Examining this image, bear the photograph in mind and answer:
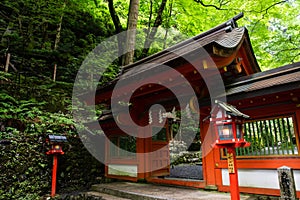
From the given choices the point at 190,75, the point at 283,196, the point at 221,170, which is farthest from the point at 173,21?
the point at 283,196

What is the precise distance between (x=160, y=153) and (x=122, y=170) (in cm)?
140

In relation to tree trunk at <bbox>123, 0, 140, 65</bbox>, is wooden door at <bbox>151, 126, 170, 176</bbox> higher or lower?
lower

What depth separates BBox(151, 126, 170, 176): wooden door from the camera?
674 cm

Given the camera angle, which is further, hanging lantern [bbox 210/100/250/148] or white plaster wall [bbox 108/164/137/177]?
white plaster wall [bbox 108/164/137/177]

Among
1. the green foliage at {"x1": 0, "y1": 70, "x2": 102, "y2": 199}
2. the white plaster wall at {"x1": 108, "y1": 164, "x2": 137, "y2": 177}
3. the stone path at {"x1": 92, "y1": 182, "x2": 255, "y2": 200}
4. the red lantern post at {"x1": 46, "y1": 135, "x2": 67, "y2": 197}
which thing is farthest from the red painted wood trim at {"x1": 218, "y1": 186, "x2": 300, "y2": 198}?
the green foliage at {"x1": 0, "y1": 70, "x2": 102, "y2": 199}

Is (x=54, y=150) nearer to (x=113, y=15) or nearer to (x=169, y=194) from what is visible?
(x=169, y=194)

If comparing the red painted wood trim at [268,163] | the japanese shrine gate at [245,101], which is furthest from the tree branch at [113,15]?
the red painted wood trim at [268,163]

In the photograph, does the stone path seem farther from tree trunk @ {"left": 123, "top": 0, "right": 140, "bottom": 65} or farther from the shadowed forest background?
tree trunk @ {"left": 123, "top": 0, "right": 140, "bottom": 65}

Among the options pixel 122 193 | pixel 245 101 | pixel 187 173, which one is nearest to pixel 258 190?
pixel 245 101

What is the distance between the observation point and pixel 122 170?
23.4 feet

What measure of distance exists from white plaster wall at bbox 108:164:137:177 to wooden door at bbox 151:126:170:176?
0.62 metres

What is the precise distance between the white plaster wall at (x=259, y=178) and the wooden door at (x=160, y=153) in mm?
2466

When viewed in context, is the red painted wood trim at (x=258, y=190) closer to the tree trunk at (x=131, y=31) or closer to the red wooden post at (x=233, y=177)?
the red wooden post at (x=233, y=177)

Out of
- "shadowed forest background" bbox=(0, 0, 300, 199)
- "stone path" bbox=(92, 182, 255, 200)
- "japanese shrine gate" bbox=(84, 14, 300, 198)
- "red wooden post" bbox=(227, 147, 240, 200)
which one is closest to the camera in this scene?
"red wooden post" bbox=(227, 147, 240, 200)
